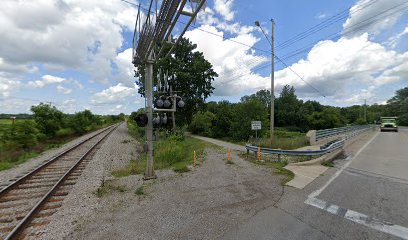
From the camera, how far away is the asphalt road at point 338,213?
4.02 meters

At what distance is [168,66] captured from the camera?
30.1 meters

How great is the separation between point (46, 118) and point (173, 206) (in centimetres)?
3433

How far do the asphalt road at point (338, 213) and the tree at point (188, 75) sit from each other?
23.8 meters

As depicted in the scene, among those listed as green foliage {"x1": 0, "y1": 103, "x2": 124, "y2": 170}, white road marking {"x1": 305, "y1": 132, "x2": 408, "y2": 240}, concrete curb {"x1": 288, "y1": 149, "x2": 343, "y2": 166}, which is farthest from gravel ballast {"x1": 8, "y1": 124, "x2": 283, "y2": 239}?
green foliage {"x1": 0, "y1": 103, "x2": 124, "y2": 170}

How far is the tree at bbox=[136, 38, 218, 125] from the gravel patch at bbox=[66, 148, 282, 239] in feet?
71.7

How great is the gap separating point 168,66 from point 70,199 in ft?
84.7

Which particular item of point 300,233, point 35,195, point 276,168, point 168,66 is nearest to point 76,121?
point 168,66

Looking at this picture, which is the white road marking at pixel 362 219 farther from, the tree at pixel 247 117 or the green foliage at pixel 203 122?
the green foliage at pixel 203 122

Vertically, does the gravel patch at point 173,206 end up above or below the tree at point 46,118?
below

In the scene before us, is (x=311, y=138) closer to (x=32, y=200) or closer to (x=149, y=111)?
(x=149, y=111)

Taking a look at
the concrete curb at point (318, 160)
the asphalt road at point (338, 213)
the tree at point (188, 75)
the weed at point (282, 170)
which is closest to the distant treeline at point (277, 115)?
the tree at point (188, 75)

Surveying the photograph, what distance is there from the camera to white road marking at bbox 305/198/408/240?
4.00 m

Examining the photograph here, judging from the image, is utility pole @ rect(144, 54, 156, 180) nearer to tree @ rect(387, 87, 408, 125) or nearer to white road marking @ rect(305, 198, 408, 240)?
white road marking @ rect(305, 198, 408, 240)

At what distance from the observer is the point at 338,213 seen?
4.81 meters
